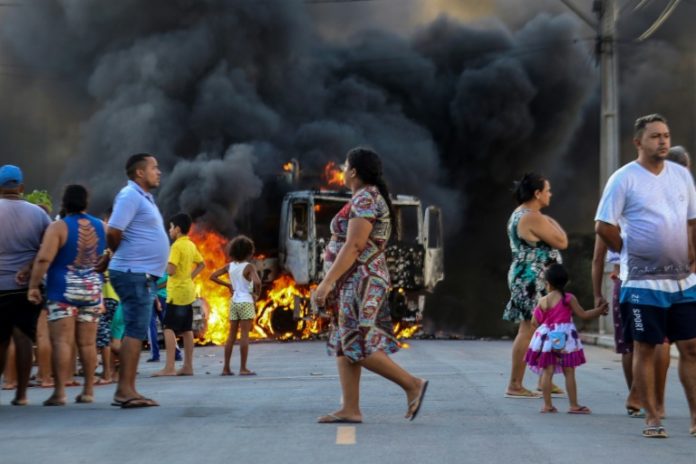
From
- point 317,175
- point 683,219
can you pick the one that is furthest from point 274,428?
point 317,175

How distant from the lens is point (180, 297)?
13.7 metres

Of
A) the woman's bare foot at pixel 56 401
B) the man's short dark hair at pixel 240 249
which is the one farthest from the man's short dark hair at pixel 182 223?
the woman's bare foot at pixel 56 401

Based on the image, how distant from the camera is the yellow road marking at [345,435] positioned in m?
7.20

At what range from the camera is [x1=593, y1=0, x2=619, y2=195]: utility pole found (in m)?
22.6

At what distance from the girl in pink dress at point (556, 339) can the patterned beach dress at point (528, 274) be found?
0.60 m

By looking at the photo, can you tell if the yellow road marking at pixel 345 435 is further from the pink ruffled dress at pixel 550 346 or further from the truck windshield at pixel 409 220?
the truck windshield at pixel 409 220

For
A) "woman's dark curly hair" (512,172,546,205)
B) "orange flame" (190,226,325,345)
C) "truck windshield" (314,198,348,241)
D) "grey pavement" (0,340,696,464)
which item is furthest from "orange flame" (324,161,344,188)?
"woman's dark curly hair" (512,172,546,205)

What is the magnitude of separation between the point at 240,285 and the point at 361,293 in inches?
239

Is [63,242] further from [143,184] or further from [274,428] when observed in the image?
[274,428]

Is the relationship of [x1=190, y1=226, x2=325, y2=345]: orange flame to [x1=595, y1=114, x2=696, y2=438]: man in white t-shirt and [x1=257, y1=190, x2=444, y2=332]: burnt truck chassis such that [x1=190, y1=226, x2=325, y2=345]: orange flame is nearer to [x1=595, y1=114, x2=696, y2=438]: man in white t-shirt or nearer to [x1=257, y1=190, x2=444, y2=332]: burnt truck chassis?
[x1=257, y1=190, x2=444, y2=332]: burnt truck chassis

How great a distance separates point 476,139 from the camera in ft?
122

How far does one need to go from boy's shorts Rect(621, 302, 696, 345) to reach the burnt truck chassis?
17.1 metres

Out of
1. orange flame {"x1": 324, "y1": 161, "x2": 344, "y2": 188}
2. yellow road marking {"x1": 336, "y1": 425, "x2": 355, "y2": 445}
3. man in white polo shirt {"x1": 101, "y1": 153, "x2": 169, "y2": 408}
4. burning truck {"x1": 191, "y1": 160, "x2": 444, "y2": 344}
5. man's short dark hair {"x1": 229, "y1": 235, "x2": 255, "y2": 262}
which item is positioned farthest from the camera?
orange flame {"x1": 324, "y1": 161, "x2": 344, "y2": 188}

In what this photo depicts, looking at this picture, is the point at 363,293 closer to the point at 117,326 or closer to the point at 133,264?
the point at 133,264
